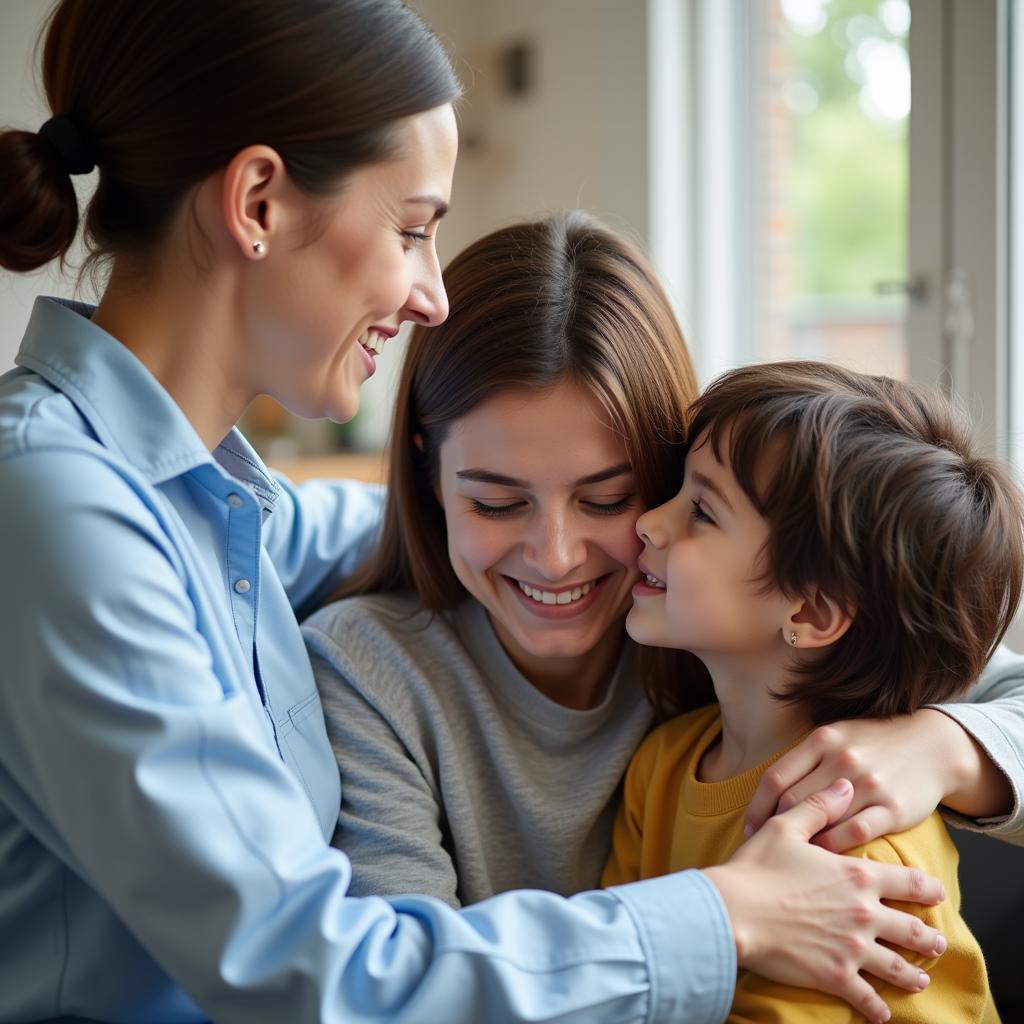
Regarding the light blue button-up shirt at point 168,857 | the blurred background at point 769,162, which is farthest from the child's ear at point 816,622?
the blurred background at point 769,162

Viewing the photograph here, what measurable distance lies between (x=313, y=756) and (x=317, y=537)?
0.41m

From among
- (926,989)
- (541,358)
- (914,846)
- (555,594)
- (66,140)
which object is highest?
(66,140)

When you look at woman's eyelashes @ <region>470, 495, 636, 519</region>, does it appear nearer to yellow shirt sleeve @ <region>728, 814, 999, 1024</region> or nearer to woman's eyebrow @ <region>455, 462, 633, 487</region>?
woman's eyebrow @ <region>455, 462, 633, 487</region>

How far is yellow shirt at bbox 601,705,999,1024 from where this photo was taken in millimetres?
1085

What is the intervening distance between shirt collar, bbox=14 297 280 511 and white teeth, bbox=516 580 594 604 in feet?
1.48

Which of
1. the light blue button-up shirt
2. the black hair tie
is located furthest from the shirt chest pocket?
the black hair tie

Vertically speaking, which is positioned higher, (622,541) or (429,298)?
(429,298)

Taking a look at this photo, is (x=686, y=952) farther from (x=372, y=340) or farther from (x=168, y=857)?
(x=372, y=340)

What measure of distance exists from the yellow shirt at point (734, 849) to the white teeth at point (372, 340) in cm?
59

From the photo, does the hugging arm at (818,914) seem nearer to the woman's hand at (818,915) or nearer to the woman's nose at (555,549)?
the woman's hand at (818,915)

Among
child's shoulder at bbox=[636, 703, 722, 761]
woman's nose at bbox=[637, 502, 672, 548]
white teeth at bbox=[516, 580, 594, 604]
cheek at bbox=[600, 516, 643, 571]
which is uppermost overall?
woman's nose at bbox=[637, 502, 672, 548]

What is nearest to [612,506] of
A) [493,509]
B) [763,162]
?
[493,509]

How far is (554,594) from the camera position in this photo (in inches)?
55.9

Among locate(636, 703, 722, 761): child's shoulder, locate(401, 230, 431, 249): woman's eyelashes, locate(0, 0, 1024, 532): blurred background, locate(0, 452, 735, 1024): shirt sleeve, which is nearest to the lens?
locate(0, 452, 735, 1024): shirt sleeve
